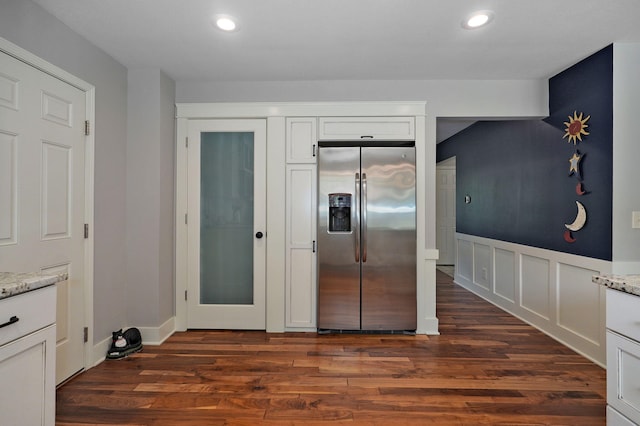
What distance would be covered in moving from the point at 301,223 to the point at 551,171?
249 centimetres

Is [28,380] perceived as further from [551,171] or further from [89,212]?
[551,171]

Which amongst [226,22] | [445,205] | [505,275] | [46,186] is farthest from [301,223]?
[445,205]

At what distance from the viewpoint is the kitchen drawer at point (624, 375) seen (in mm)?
1324

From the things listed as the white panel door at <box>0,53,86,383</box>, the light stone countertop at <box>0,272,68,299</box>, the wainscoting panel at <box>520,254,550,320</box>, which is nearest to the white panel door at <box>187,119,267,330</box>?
the white panel door at <box>0,53,86,383</box>

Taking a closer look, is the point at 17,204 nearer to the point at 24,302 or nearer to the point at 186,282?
the point at 24,302

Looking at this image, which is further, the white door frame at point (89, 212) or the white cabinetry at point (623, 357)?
the white door frame at point (89, 212)

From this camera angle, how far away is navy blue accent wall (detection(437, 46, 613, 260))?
2521mm

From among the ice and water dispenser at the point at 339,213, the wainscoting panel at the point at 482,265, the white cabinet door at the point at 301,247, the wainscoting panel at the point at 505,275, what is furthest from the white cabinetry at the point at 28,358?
the wainscoting panel at the point at 482,265

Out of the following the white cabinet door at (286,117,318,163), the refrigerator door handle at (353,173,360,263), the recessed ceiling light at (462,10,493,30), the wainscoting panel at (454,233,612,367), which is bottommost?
the wainscoting panel at (454,233,612,367)

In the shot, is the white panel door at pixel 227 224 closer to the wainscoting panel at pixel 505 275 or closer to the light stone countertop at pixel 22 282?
the light stone countertop at pixel 22 282

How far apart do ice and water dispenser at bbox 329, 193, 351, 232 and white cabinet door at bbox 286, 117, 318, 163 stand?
456mm

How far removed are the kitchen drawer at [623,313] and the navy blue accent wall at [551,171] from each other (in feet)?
4.44

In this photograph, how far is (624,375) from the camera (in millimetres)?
1382

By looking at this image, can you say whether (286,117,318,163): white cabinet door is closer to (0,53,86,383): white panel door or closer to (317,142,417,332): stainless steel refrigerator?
(317,142,417,332): stainless steel refrigerator
